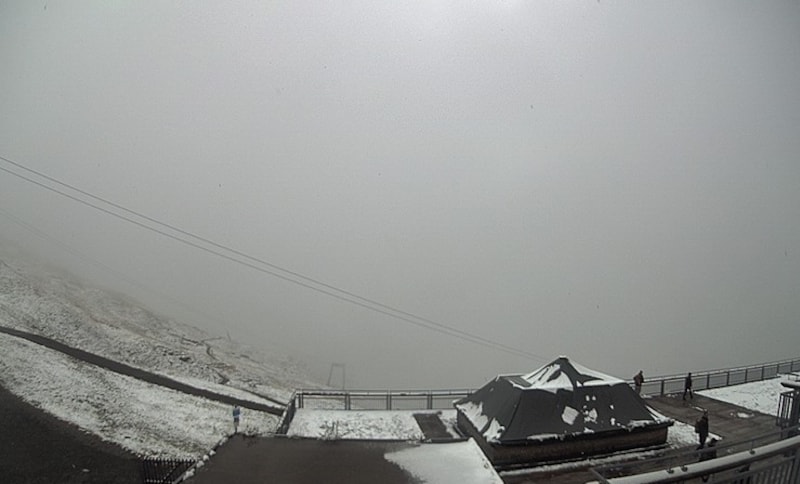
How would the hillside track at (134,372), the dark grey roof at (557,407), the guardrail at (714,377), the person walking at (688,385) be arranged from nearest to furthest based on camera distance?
the dark grey roof at (557,407), the person walking at (688,385), the guardrail at (714,377), the hillside track at (134,372)

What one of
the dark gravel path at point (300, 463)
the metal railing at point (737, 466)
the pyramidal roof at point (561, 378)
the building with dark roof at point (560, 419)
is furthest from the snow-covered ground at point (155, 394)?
the metal railing at point (737, 466)

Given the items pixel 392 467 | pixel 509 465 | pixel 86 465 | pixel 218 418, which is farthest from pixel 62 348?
pixel 509 465

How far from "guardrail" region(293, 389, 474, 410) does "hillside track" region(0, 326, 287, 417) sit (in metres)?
3.72

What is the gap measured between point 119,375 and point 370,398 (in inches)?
708

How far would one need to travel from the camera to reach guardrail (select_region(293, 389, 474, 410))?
17750 millimetres

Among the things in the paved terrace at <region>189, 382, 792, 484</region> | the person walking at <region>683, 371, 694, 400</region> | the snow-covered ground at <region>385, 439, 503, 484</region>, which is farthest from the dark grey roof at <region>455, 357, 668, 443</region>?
the person walking at <region>683, 371, 694, 400</region>

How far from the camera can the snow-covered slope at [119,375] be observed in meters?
17.7

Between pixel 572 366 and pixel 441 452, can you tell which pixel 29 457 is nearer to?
pixel 441 452

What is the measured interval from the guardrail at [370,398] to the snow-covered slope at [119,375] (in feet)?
12.9

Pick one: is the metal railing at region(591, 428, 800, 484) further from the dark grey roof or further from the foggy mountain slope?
the foggy mountain slope

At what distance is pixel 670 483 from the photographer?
3.80m

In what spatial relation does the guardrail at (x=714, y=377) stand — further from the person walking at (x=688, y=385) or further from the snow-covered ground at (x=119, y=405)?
the snow-covered ground at (x=119, y=405)

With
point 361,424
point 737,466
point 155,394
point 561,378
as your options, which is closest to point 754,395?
point 561,378

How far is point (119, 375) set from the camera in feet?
77.0
